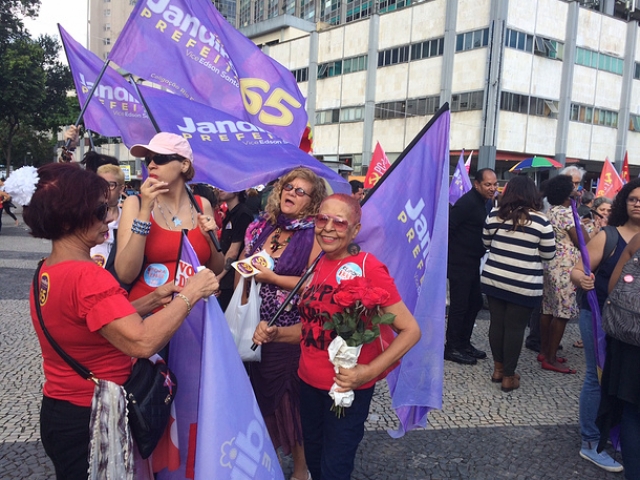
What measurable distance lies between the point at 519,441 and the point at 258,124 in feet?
10.3

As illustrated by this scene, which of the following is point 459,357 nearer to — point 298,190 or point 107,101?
point 298,190

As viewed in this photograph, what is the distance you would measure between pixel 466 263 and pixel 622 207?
2.16 meters

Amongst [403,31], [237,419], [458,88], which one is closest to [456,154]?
[458,88]

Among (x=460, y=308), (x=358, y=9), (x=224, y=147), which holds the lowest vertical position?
(x=460, y=308)

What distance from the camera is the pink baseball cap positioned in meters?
2.64

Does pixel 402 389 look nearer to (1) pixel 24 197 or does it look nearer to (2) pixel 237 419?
(2) pixel 237 419

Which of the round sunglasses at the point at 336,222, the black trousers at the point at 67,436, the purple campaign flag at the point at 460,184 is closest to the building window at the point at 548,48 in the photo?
the purple campaign flag at the point at 460,184

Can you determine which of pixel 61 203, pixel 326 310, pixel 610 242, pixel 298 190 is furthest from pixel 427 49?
pixel 61 203

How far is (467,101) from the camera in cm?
3231

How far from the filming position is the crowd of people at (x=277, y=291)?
5.99 ft

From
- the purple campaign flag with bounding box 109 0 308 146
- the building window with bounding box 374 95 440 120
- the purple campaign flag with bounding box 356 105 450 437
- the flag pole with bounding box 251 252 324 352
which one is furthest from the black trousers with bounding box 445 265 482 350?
the building window with bounding box 374 95 440 120

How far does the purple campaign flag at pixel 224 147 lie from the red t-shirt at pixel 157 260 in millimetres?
493

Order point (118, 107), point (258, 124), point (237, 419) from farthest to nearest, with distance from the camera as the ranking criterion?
point (118, 107) → point (258, 124) → point (237, 419)

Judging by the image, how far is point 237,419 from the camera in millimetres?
2227
